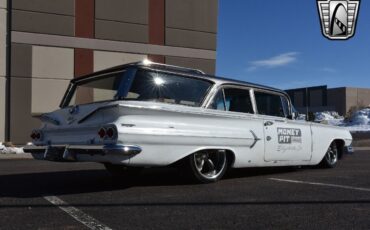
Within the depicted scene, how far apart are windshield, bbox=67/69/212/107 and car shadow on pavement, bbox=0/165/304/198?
3.96 feet

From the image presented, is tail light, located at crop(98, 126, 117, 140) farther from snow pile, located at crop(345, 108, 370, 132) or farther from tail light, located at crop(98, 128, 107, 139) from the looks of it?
snow pile, located at crop(345, 108, 370, 132)

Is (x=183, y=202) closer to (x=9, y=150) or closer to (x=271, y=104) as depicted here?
(x=271, y=104)

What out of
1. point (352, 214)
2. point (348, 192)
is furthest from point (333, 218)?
point (348, 192)

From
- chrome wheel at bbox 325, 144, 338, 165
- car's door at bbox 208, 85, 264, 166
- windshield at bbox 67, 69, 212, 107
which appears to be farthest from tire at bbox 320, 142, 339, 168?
windshield at bbox 67, 69, 212, 107

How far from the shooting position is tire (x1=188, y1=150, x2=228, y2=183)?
7406 mm

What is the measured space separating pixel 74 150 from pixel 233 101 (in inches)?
103

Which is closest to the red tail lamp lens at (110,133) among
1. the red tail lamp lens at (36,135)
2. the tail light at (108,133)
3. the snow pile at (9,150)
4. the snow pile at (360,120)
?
the tail light at (108,133)

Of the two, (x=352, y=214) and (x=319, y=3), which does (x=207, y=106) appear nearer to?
(x=352, y=214)

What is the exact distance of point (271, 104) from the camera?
9.02 meters

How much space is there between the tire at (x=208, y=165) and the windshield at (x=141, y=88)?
80 cm

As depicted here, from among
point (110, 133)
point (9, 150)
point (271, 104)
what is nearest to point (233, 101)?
point (271, 104)

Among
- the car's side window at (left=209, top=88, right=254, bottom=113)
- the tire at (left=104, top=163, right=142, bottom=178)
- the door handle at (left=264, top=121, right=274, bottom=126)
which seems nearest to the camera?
the car's side window at (left=209, top=88, right=254, bottom=113)

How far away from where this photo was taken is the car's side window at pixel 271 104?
28.5 ft

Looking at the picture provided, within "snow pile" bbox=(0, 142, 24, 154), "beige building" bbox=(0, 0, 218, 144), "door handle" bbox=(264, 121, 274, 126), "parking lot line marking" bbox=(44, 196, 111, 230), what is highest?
"beige building" bbox=(0, 0, 218, 144)
